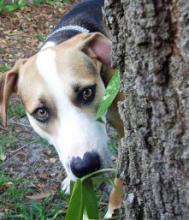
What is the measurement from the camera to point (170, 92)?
1267 millimetres

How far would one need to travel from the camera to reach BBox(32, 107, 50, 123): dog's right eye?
3049 mm

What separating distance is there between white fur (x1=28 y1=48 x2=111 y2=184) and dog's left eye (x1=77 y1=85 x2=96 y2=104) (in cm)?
6

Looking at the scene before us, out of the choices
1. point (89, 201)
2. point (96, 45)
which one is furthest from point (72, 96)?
point (89, 201)

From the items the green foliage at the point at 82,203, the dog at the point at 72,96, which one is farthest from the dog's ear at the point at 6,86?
the green foliage at the point at 82,203

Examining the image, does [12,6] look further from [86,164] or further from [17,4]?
[86,164]

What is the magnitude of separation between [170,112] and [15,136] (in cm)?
296

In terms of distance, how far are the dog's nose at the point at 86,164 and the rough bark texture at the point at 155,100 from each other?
1153 mm

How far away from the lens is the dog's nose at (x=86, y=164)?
2713 millimetres

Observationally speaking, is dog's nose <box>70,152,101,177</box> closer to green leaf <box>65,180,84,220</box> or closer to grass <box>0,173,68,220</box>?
grass <box>0,173,68,220</box>

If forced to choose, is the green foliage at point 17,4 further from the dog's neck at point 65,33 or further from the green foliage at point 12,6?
the dog's neck at point 65,33

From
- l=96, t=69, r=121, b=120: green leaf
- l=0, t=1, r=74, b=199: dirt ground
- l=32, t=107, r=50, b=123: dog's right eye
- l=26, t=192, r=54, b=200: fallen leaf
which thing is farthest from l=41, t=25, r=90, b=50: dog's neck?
l=96, t=69, r=121, b=120: green leaf

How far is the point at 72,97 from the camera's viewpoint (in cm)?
293

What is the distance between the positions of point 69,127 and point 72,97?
167 millimetres

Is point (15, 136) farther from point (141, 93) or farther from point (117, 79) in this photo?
point (141, 93)
